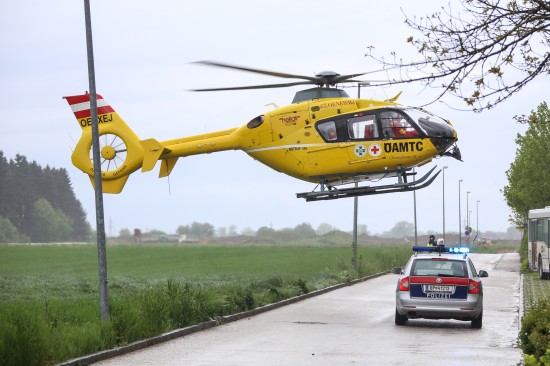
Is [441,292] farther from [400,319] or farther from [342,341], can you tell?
[342,341]

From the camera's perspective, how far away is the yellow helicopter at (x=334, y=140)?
25.6 meters

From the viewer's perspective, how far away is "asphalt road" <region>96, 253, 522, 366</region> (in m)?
15.4

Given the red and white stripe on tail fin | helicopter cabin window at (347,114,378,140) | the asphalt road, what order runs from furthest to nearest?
the red and white stripe on tail fin, helicopter cabin window at (347,114,378,140), the asphalt road

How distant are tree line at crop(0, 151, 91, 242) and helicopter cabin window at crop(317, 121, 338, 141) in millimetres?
112217

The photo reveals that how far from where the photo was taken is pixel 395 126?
25.6 meters

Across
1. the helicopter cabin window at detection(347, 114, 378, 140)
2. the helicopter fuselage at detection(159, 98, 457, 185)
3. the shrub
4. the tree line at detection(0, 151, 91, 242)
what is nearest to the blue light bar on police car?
the helicopter fuselage at detection(159, 98, 457, 185)

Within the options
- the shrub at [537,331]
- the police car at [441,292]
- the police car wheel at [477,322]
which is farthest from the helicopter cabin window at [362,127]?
the shrub at [537,331]

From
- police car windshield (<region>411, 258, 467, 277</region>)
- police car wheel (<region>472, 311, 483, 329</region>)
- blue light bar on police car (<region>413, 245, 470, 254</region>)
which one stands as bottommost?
police car wheel (<region>472, 311, 483, 329</region>)

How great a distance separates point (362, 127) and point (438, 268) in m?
5.69

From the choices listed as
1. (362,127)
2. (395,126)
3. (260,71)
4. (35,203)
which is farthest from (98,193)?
(35,203)

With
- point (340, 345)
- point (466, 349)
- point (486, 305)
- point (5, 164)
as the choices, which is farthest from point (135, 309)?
point (5, 164)

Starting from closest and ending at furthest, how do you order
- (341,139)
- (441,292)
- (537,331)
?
(537,331) < (441,292) < (341,139)

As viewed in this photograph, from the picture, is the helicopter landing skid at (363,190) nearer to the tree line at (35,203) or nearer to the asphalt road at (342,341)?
the asphalt road at (342,341)

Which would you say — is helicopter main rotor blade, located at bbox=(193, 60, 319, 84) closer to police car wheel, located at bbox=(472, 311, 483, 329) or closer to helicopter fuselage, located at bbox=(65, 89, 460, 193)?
helicopter fuselage, located at bbox=(65, 89, 460, 193)
